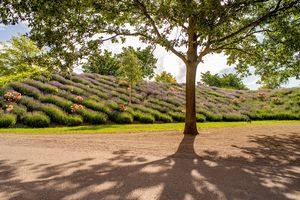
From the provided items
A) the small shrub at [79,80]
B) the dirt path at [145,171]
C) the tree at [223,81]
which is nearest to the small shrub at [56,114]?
the dirt path at [145,171]

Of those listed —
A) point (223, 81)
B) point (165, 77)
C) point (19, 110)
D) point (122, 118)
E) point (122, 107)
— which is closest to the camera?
point (19, 110)

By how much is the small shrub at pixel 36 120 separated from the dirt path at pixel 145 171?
5377mm

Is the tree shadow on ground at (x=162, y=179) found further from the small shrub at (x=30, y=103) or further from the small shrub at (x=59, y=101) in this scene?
the small shrub at (x=59, y=101)

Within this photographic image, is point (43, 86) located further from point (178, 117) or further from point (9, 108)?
point (178, 117)

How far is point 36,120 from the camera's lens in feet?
45.4

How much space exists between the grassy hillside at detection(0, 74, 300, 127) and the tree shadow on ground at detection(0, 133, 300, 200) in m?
7.11

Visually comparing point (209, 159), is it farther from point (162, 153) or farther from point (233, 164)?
point (162, 153)

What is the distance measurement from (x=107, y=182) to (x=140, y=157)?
2.19m

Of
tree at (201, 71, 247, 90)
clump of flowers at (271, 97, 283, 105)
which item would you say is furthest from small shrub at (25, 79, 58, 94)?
tree at (201, 71, 247, 90)

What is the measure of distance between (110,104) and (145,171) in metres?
14.2

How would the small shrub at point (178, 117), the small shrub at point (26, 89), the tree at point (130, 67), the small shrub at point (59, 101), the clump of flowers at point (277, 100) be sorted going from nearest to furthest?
the small shrub at point (59, 101), the small shrub at point (26, 89), the small shrub at point (178, 117), the tree at point (130, 67), the clump of flowers at point (277, 100)

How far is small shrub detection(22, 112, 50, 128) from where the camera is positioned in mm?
13727

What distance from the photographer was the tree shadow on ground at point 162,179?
402 centimetres

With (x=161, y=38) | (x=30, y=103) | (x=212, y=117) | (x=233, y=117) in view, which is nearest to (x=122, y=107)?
(x=30, y=103)
